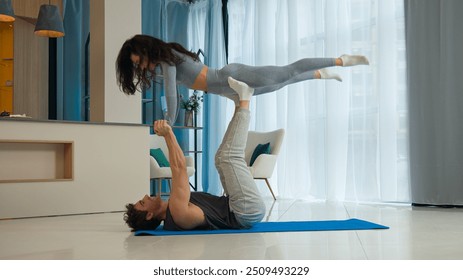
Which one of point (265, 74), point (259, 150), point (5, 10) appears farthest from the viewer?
point (259, 150)

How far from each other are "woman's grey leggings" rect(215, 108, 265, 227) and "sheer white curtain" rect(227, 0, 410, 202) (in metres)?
2.93

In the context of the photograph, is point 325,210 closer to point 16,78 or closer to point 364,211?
point 364,211

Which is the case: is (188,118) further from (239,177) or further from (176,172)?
(176,172)

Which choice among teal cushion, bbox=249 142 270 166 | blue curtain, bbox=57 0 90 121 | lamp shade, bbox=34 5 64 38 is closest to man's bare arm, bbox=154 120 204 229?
lamp shade, bbox=34 5 64 38

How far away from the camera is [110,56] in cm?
605

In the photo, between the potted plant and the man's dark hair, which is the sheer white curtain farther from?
the man's dark hair

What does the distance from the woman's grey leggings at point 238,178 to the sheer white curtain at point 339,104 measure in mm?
2933

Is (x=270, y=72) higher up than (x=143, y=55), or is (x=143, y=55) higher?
(x=143, y=55)

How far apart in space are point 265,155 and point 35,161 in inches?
104

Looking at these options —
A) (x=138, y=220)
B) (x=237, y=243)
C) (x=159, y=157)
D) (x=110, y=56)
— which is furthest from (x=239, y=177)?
(x=159, y=157)

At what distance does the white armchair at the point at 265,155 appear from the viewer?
6715 millimetres

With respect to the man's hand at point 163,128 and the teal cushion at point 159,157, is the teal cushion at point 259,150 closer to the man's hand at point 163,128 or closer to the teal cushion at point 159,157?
the teal cushion at point 159,157

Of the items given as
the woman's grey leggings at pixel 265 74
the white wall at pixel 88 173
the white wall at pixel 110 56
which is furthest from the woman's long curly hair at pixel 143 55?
the white wall at pixel 110 56
